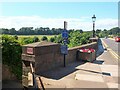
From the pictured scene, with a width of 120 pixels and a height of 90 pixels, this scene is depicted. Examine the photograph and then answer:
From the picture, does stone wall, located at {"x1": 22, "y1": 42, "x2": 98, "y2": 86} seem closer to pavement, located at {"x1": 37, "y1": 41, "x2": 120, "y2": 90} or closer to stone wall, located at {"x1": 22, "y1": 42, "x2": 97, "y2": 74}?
stone wall, located at {"x1": 22, "y1": 42, "x2": 97, "y2": 74}

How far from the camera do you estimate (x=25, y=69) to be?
7.86 metres

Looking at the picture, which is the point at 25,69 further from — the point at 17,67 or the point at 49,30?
the point at 49,30

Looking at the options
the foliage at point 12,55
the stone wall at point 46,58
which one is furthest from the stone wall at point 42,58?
the foliage at point 12,55

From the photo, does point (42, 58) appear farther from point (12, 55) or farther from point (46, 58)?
point (12, 55)

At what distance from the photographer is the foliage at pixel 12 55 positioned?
9508 millimetres

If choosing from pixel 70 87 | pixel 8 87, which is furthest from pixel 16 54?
pixel 70 87

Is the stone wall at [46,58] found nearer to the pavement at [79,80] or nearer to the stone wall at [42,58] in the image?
the stone wall at [42,58]

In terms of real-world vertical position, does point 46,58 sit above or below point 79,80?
above

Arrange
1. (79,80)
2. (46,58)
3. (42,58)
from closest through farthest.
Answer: (79,80)
(42,58)
(46,58)

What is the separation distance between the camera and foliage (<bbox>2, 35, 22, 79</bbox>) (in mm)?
9508

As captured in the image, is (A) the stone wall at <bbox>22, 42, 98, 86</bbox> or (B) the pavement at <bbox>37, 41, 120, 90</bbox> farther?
(A) the stone wall at <bbox>22, 42, 98, 86</bbox>

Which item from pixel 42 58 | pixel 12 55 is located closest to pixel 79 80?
pixel 42 58

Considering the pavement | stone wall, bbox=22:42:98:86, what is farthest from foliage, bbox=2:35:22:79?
the pavement

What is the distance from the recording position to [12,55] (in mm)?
9656
